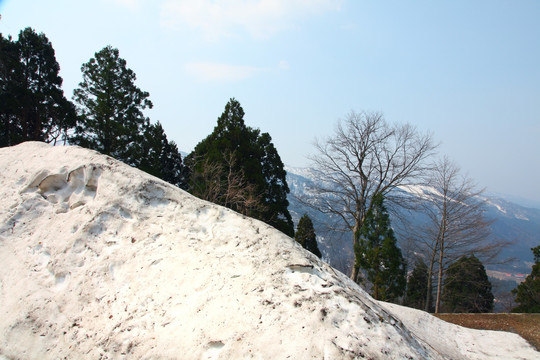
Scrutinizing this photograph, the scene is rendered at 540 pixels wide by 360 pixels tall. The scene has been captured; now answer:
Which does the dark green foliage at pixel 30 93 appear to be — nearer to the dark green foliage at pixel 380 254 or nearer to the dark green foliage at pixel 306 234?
the dark green foliage at pixel 306 234

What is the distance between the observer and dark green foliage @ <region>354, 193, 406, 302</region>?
16469mm

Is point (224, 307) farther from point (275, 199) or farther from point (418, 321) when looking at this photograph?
point (275, 199)

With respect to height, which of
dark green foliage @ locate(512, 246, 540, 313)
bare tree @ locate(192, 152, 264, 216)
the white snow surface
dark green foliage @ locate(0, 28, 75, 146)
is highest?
dark green foliage @ locate(0, 28, 75, 146)

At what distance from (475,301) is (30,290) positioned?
2667cm

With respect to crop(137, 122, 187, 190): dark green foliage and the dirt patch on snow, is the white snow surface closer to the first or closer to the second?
the dirt patch on snow

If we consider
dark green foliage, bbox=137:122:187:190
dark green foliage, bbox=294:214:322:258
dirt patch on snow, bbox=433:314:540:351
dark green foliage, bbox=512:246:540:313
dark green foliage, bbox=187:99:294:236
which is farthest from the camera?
dark green foliage, bbox=137:122:187:190

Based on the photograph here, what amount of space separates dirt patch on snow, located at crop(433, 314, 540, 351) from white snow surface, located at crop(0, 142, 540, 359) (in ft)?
19.2

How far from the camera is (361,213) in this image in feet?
59.9

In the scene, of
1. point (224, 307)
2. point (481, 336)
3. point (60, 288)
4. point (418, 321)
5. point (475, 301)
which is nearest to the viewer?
point (224, 307)

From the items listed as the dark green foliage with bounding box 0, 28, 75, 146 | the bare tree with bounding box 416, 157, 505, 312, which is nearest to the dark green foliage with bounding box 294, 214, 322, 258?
the bare tree with bounding box 416, 157, 505, 312

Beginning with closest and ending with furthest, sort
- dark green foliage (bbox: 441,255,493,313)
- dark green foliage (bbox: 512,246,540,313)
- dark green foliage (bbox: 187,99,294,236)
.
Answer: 1. dark green foliage (bbox: 187,99,294,236)
2. dark green foliage (bbox: 512,246,540,313)
3. dark green foliage (bbox: 441,255,493,313)

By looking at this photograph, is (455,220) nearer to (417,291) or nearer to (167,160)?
(417,291)

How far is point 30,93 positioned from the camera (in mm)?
18000

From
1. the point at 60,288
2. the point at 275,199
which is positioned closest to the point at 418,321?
the point at 60,288
